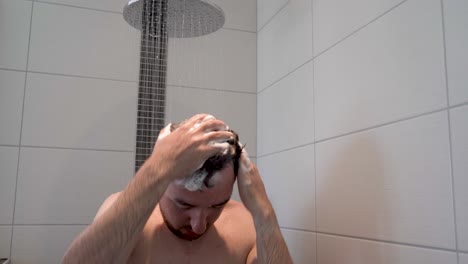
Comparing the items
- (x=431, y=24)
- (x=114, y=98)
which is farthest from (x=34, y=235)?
(x=431, y=24)

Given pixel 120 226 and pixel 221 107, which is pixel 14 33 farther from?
pixel 120 226

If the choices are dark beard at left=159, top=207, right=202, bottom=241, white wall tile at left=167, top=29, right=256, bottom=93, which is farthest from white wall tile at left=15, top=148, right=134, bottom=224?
dark beard at left=159, top=207, right=202, bottom=241

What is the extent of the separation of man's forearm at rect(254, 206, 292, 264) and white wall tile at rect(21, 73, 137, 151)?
0.80 meters

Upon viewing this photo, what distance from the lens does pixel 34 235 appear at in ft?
4.89

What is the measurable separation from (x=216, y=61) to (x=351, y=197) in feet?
3.10

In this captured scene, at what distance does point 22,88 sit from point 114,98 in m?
0.34

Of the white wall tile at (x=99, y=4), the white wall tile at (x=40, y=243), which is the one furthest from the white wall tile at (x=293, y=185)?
the white wall tile at (x=99, y=4)

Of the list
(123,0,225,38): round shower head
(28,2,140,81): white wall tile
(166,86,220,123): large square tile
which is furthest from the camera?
(166,86,220,123): large square tile

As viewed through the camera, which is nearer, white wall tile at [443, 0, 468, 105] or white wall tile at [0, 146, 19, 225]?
white wall tile at [443, 0, 468, 105]

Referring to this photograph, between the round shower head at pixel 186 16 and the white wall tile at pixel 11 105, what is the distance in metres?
0.55

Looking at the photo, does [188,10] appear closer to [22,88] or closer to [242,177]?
[242,177]

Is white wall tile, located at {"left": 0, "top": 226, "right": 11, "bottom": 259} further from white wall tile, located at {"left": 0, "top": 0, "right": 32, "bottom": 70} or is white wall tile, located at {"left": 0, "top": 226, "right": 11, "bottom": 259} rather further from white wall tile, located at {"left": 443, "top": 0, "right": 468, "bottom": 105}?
white wall tile, located at {"left": 443, "top": 0, "right": 468, "bottom": 105}

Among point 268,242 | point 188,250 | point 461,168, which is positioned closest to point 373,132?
point 461,168

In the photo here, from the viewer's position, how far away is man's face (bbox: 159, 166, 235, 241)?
0.96 m
